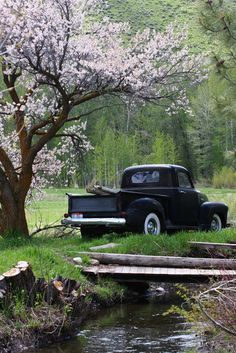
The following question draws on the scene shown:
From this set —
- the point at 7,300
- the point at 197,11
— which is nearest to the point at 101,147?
the point at 197,11

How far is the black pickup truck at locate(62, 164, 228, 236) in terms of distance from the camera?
1519cm

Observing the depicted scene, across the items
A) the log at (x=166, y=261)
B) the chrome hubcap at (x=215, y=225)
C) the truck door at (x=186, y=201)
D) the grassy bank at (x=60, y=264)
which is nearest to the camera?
the grassy bank at (x=60, y=264)

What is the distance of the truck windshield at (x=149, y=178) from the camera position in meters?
17.0

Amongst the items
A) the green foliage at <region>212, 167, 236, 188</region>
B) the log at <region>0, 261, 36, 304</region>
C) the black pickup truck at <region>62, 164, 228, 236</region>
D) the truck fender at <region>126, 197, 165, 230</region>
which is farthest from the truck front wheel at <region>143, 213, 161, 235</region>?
the green foliage at <region>212, 167, 236, 188</region>

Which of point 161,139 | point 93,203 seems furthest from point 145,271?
point 161,139

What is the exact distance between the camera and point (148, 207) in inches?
605

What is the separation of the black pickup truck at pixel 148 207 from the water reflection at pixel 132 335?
402 centimetres

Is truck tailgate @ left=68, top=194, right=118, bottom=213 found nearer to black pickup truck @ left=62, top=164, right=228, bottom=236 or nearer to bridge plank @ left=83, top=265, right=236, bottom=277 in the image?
black pickup truck @ left=62, top=164, right=228, bottom=236

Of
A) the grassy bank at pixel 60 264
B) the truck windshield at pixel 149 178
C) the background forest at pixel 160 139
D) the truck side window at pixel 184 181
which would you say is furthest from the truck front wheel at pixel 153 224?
the background forest at pixel 160 139

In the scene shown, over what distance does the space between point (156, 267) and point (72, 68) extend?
565cm

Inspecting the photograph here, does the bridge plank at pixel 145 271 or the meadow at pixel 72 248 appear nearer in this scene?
the bridge plank at pixel 145 271

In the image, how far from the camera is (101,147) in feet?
242

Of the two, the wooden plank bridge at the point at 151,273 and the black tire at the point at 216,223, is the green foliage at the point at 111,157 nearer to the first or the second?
the black tire at the point at 216,223

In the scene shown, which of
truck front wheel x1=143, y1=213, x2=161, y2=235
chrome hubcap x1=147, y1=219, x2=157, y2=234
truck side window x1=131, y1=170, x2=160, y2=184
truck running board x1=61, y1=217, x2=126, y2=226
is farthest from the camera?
truck side window x1=131, y1=170, x2=160, y2=184
